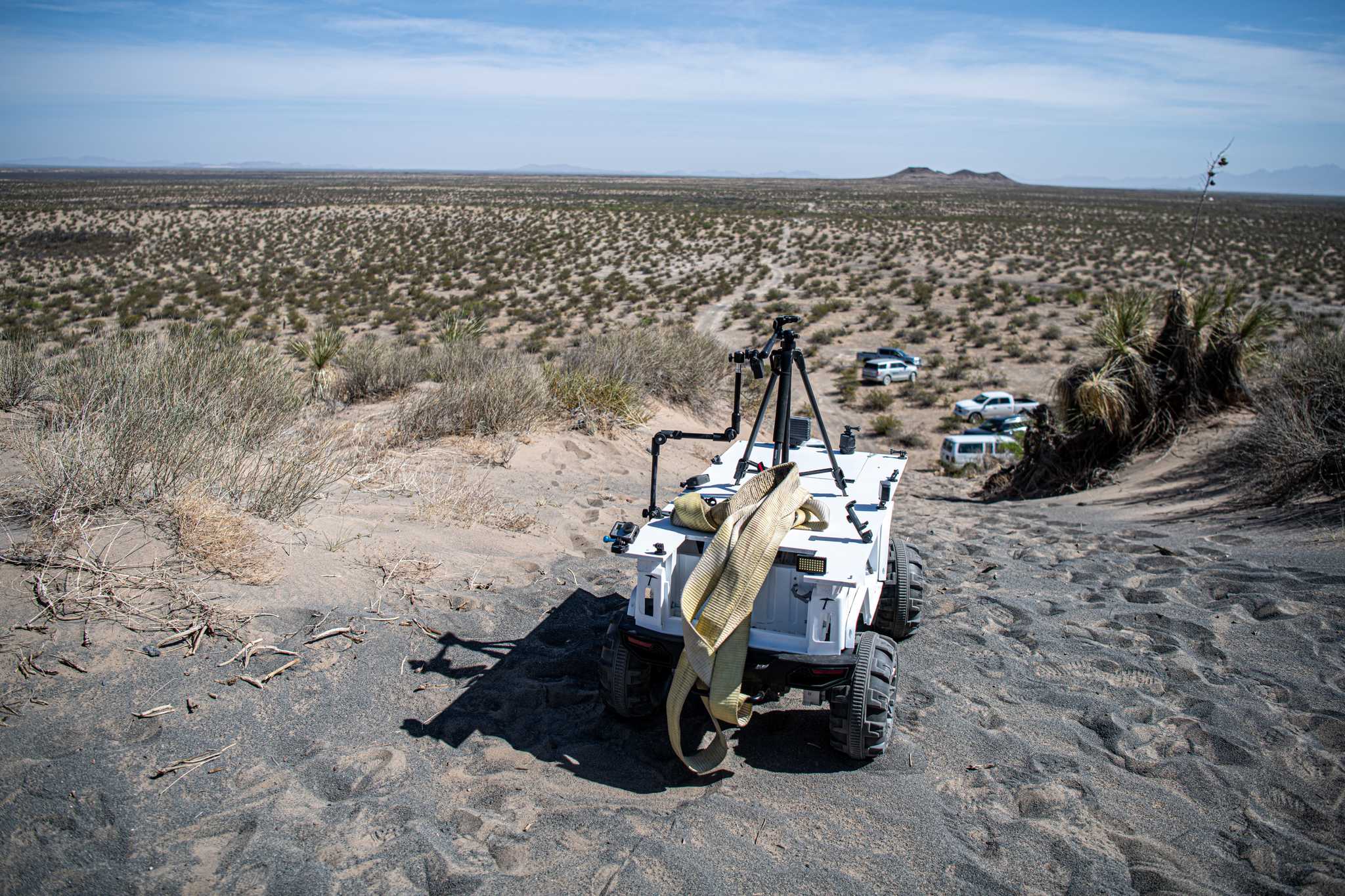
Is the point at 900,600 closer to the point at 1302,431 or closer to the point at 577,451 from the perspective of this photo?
the point at 1302,431

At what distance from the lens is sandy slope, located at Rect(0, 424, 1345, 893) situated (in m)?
3.31

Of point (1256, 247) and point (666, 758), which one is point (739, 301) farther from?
point (1256, 247)

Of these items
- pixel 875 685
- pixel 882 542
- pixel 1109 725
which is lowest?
pixel 1109 725

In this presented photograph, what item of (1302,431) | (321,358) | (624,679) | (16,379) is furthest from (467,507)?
(1302,431)

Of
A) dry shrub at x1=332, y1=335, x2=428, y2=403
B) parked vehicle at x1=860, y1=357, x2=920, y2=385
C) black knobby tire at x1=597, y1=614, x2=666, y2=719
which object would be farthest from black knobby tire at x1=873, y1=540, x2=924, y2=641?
parked vehicle at x1=860, y1=357, x2=920, y2=385

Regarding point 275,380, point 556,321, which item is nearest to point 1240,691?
point 275,380

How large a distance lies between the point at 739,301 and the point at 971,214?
55648 millimetres

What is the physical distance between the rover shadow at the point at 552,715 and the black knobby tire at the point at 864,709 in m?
0.61

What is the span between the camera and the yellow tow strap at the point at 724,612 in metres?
3.72

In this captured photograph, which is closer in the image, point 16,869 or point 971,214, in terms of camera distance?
point 16,869

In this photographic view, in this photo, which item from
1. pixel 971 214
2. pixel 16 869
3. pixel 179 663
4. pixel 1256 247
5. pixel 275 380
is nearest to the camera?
pixel 16 869

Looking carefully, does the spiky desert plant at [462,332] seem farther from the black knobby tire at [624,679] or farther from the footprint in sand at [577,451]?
the black knobby tire at [624,679]

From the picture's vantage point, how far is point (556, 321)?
92.0ft

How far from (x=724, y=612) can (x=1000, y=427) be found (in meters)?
16.2
